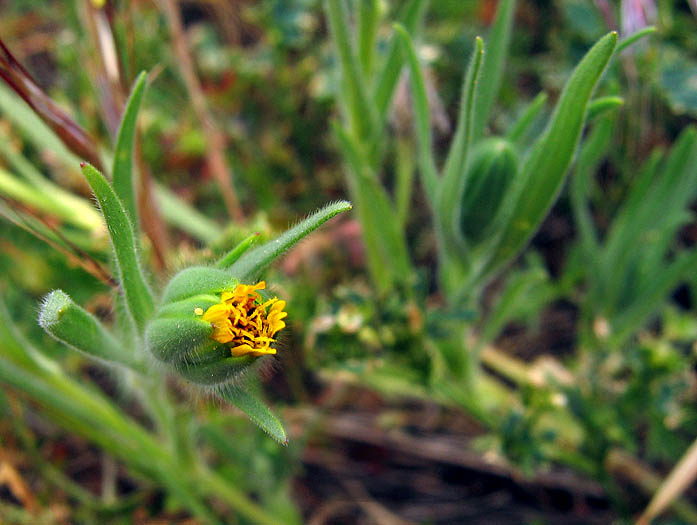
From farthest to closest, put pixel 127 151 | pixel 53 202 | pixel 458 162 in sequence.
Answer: pixel 53 202 → pixel 458 162 → pixel 127 151

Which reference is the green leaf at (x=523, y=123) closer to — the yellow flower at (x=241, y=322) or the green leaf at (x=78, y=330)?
the yellow flower at (x=241, y=322)

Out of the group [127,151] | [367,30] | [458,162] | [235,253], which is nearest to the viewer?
[235,253]

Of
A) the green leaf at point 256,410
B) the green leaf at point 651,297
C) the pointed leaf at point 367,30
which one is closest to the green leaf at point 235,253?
the green leaf at point 256,410

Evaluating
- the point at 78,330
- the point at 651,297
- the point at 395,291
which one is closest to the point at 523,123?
the point at 395,291

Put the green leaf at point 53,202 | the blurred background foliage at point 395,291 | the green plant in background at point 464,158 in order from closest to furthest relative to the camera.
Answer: the green plant in background at point 464,158
the blurred background foliage at point 395,291
the green leaf at point 53,202

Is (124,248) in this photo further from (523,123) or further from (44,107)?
A: (523,123)

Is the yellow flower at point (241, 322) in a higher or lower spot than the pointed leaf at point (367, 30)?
lower

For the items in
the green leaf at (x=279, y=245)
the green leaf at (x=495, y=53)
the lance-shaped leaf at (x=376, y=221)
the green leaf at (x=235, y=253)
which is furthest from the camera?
the lance-shaped leaf at (x=376, y=221)

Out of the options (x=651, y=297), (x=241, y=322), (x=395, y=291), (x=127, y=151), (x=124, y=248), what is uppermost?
(x=127, y=151)
